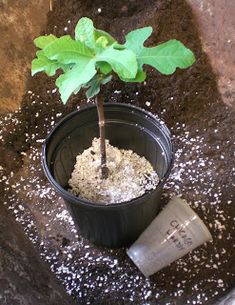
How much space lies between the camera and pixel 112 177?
1.45 metres

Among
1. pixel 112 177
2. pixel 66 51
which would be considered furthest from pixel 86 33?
pixel 112 177

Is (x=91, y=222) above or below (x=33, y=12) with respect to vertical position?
below

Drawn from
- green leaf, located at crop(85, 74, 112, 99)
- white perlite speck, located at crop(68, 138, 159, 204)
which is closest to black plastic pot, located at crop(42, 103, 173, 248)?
white perlite speck, located at crop(68, 138, 159, 204)

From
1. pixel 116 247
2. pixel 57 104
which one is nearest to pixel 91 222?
pixel 116 247

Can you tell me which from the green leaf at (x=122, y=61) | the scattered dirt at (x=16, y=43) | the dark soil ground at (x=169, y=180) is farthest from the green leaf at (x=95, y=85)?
the scattered dirt at (x=16, y=43)

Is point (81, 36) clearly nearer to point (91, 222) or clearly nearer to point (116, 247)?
point (91, 222)

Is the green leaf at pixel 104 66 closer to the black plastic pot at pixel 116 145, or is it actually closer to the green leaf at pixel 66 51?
the green leaf at pixel 66 51

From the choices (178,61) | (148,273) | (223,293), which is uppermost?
(178,61)

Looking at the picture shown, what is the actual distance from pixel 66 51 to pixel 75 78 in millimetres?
76

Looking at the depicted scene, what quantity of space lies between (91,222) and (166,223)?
21cm

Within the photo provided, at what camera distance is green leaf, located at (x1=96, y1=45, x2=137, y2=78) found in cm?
102

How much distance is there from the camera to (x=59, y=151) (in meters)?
1.47

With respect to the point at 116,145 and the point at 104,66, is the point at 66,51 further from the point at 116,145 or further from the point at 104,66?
the point at 116,145

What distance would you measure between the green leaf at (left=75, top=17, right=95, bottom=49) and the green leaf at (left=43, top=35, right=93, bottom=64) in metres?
0.03
